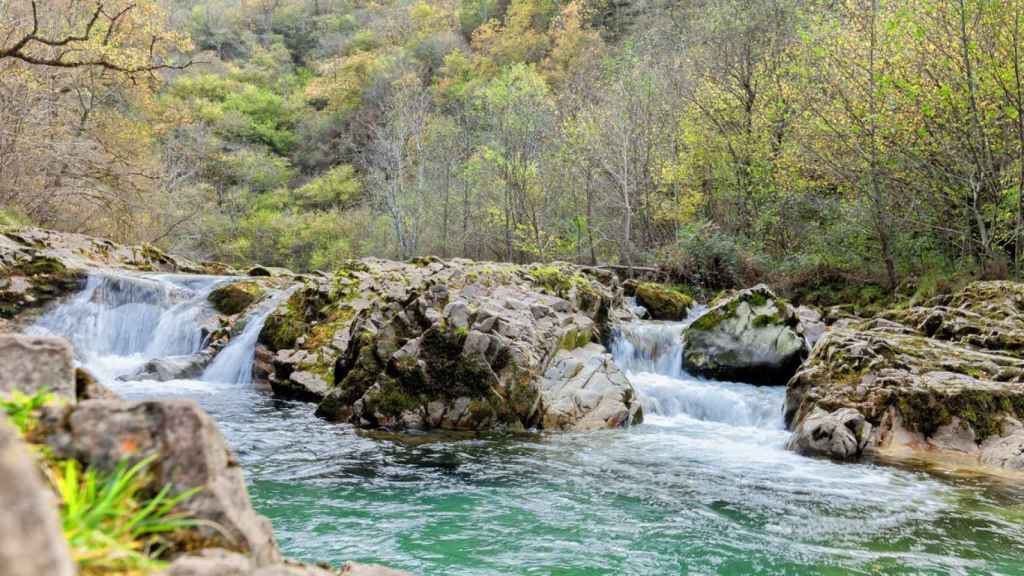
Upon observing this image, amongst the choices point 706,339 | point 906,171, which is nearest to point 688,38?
point 906,171

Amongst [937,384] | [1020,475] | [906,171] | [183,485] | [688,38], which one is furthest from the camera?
[688,38]

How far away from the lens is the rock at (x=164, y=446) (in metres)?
2.17

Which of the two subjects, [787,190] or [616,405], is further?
[787,190]

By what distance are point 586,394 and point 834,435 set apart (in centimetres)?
391

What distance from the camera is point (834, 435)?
9.66 meters

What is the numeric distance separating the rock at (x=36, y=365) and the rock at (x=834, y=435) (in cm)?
948

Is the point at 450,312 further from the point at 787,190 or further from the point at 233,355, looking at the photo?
the point at 787,190

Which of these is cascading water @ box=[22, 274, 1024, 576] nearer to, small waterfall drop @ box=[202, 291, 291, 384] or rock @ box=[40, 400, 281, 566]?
small waterfall drop @ box=[202, 291, 291, 384]

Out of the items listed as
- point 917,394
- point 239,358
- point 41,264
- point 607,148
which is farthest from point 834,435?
point 607,148

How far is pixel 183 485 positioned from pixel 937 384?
10.5 m

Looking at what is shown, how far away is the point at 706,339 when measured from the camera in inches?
586

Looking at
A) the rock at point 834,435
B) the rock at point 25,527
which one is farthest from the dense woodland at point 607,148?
the rock at point 25,527

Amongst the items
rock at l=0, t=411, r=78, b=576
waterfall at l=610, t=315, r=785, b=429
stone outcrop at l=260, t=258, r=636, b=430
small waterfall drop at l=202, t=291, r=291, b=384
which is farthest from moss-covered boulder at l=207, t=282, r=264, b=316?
rock at l=0, t=411, r=78, b=576

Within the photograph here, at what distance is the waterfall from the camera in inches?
484
